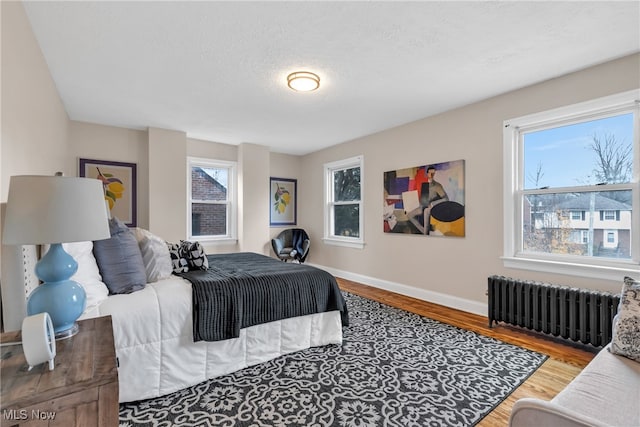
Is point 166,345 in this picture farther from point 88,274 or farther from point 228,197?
point 228,197

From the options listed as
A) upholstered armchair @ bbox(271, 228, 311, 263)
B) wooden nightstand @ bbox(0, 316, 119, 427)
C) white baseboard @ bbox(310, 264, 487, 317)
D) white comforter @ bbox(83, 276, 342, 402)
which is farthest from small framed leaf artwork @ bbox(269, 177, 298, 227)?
wooden nightstand @ bbox(0, 316, 119, 427)

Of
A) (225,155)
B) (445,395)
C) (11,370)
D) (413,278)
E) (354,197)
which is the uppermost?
(225,155)

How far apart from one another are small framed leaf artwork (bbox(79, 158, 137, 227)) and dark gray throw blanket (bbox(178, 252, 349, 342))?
2.27 meters

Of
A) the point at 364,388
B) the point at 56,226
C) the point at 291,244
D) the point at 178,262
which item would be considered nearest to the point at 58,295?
the point at 56,226

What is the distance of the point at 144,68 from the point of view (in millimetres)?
2584

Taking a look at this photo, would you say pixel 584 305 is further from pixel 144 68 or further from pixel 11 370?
pixel 144 68

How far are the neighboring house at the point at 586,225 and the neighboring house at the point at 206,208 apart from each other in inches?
178

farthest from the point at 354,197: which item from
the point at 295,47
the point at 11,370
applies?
the point at 11,370

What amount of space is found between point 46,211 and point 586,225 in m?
3.82

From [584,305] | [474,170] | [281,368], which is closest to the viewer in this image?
[281,368]

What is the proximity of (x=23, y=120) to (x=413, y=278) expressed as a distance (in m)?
4.11

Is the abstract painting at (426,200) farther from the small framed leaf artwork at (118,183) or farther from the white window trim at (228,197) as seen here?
the small framed leaf artwork at (118,183)

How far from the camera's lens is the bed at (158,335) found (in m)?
1.68

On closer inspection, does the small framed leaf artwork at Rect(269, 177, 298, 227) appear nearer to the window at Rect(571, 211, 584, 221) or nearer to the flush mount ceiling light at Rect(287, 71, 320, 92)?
the flush mount ceiling light at Rect(287, 71, 320, 92)
